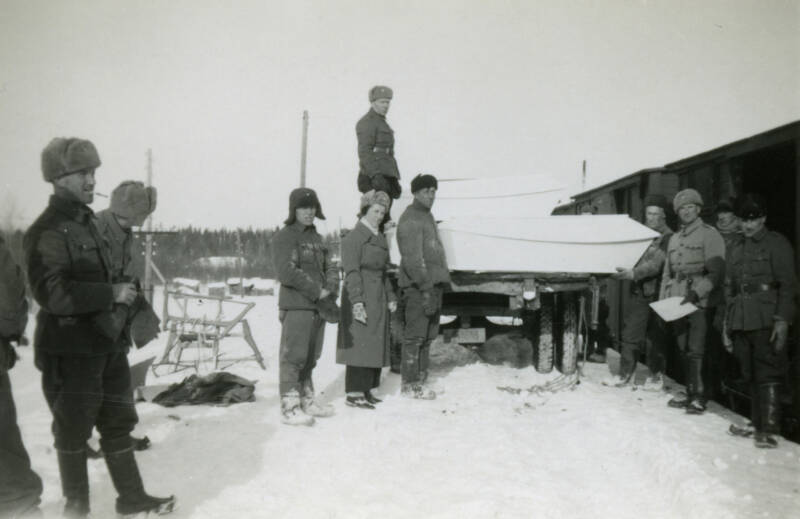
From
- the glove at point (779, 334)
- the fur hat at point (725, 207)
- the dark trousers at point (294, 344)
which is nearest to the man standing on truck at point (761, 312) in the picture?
the glove at point (779, 334)

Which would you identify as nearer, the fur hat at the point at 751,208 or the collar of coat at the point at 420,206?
the fur hat at the point at 751,208

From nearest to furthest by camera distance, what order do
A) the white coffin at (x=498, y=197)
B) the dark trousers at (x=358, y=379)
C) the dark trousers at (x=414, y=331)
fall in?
the dark trousers at (x=358, y=379) < the dark trousers at (x=414, y=331) < the white coffin at (x=498, y=197)

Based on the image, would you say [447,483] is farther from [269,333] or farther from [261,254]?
[261,254]

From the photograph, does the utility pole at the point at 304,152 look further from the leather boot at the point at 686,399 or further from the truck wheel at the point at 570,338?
the leather boot at the point at 686,399

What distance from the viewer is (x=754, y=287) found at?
14.1 ft

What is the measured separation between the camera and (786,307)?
412 centimetres

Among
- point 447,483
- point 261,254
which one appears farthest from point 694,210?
point 261,254

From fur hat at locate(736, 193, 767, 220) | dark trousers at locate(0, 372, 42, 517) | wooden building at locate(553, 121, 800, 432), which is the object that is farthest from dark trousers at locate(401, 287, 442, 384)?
dark trousers at locate(0, 372, 42, 517)

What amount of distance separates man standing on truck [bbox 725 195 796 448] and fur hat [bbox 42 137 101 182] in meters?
4.49

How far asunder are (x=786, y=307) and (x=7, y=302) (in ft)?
16.0

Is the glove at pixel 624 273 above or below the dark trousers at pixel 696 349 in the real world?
above

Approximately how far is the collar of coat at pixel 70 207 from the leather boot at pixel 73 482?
109cm

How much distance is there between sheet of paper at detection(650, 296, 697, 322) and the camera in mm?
5059

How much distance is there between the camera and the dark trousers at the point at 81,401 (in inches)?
102
